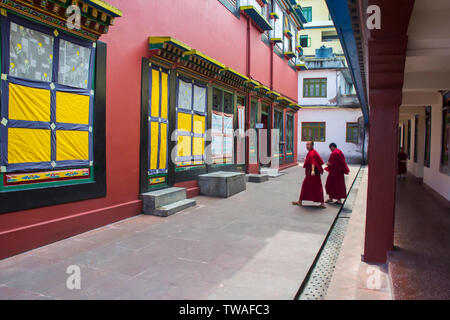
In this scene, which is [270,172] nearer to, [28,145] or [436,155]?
[436,155]

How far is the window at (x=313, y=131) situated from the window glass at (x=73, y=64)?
21234 mm

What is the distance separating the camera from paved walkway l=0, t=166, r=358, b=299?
351 centimetres

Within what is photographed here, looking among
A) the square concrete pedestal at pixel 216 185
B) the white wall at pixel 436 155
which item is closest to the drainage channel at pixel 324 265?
the square concrete pedestal at pixel 216 185

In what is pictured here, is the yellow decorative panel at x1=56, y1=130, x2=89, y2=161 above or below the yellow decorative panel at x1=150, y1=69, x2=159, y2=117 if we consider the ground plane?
below

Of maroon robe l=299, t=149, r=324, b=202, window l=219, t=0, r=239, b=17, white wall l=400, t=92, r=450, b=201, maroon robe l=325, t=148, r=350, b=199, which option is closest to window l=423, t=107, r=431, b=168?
white wall l=400, t=92, r=450, b=201

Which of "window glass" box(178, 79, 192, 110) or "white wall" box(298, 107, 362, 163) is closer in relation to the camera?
"window glass" box(178, 79, 192, 110)

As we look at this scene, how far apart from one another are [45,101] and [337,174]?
6668mm

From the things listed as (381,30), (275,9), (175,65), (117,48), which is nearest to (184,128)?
(175,65)

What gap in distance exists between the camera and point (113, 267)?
4129mm

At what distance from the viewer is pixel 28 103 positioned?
4734mm

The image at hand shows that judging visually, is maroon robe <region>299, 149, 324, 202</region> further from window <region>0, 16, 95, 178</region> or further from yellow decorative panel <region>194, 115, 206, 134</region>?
window <region>0, 16, 95, 178</region>

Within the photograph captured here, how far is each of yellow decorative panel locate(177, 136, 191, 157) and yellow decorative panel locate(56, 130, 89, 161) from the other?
2.92m

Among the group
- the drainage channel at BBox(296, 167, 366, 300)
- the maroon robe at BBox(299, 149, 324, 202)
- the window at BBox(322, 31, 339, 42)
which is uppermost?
the window at BBox(322, 31, 339, 42)

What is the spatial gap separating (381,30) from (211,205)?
5453mm
